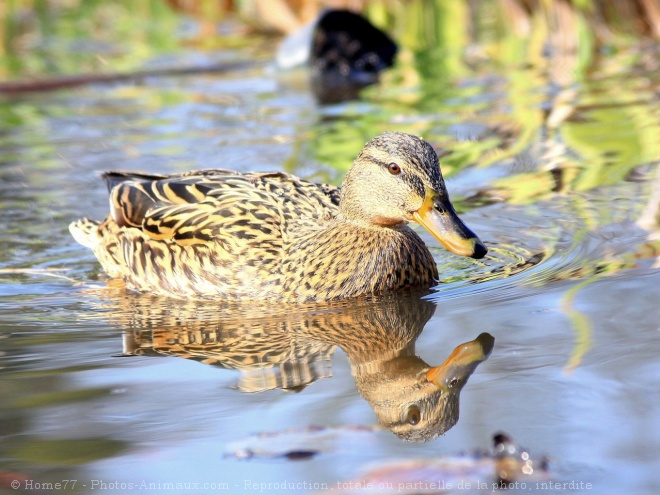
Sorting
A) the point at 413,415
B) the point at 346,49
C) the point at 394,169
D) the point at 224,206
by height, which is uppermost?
the point at 346,49

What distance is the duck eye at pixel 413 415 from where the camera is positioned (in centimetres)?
412

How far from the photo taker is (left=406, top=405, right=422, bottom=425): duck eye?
412 centimetres

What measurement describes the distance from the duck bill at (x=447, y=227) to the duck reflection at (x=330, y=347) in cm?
34

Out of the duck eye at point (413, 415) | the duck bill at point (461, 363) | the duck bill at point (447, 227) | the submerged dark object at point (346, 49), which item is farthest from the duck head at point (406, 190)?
the submerged dark object at point (346, 49)

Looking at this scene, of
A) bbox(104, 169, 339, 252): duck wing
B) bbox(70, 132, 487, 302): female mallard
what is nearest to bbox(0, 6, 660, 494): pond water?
bbox(70, 132, 487, 302): female mallard

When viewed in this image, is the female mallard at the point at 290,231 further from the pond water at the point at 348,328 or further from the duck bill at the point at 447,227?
the pond water at the point at 348,328

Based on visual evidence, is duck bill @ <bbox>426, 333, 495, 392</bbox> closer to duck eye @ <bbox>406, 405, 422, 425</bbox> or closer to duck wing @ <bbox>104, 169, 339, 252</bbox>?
duck eye @ <bbox>406, 405, 422, 425</bbox>

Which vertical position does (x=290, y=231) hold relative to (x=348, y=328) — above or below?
→ above

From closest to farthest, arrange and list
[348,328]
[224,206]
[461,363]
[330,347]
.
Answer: [461,363] < [330,347] < [348,328] < [224,206]

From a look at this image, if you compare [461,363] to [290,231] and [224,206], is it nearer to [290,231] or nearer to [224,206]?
[290,231]

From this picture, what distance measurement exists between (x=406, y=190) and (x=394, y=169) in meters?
0.13

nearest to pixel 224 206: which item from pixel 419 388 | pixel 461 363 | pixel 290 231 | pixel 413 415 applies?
pixel 290 231

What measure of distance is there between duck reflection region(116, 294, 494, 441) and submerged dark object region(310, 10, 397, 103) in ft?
23.6

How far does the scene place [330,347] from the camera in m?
5.20
